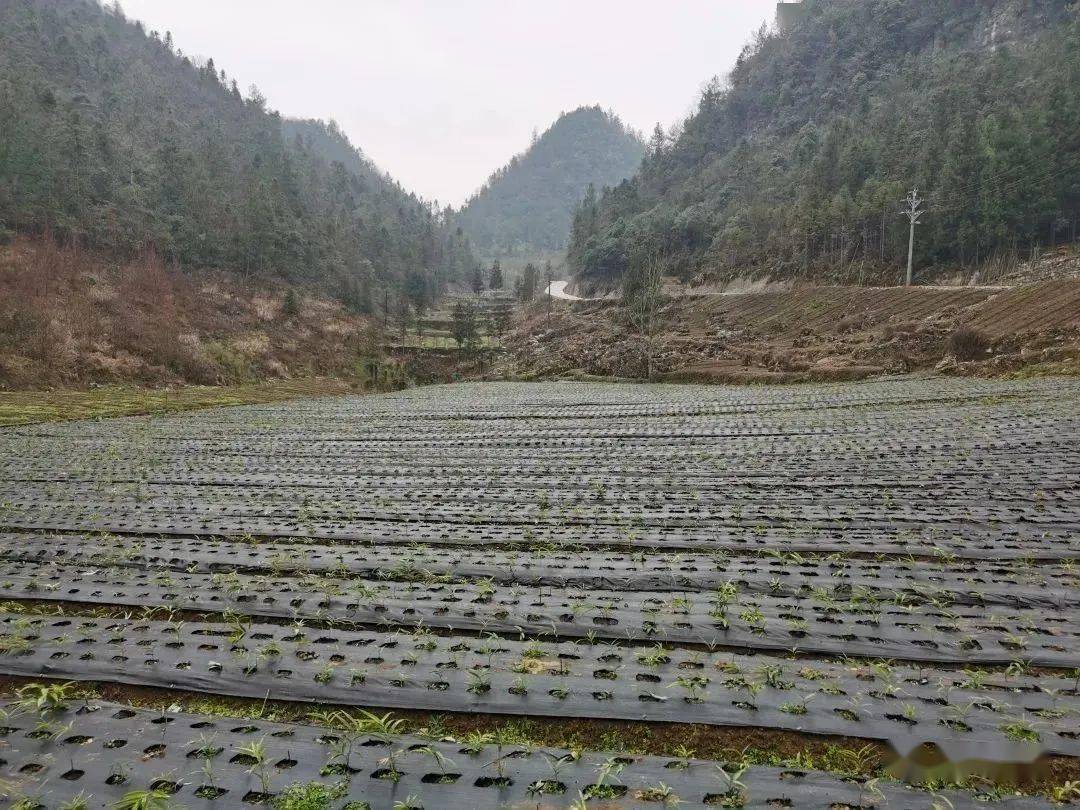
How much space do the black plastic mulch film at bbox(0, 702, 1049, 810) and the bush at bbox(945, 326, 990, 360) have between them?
60.0 ft

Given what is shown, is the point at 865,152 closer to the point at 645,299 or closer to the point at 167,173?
the point at 645,299

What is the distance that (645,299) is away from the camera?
1115 inches

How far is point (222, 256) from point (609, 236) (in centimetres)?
2958

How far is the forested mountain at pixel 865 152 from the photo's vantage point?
28.2m

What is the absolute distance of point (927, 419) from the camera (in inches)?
303

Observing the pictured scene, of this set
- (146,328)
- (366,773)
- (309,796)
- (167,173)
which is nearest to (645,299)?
(146,328)

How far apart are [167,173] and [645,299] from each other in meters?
33.3

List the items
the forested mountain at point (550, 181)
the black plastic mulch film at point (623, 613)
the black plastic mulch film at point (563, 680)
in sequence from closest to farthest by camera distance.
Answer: the black plastic mulch film at point (563, 680) < the black plastic mulch film at point (623, 613) < the forested mountain at point (550, 181)

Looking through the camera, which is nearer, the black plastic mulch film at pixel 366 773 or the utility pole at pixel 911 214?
the black plastic mulch film at pixel 366 773

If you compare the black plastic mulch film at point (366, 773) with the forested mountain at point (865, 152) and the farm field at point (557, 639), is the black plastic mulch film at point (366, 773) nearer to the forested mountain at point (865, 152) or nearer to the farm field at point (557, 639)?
the farm field at point (557, 639)

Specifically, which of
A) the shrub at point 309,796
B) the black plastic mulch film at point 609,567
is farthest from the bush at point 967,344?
the shrub at point 309,796

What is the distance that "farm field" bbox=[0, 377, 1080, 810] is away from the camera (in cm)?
168

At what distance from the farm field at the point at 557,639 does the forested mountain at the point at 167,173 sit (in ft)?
107

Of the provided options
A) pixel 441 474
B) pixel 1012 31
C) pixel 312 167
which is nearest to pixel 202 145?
pixel 312 167
